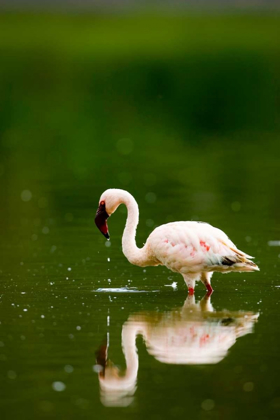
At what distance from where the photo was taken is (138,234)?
1596cm

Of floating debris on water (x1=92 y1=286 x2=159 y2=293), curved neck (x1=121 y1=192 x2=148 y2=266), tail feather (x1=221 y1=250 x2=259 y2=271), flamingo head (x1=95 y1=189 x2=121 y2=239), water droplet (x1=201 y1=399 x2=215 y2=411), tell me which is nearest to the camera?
water droplet (x1=201 y1=399 x2=215 y2=411)

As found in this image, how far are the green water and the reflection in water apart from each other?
0.02 meters

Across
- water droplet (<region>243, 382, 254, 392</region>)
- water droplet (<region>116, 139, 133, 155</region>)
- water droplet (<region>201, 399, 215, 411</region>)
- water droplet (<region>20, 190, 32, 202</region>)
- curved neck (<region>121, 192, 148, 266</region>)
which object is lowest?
water droplet (<region>201, 399, 215, 411</region>)

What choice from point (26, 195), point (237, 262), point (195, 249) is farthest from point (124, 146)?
point (237, 262)

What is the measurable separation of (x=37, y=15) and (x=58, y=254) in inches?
2895

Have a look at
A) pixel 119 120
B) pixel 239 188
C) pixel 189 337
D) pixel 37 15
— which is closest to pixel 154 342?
pixel 189 337

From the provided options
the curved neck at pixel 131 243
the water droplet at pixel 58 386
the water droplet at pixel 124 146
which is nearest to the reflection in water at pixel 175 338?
the water droplet at pixel 58 386

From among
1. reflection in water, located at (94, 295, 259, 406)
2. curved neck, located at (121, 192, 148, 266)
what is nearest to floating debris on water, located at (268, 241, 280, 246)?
curved neck, located at (121, 192, 148, 266)

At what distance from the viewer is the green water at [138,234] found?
8578 mm

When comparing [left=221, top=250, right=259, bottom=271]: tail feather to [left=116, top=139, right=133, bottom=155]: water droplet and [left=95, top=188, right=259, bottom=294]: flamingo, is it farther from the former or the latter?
[left=116, top=139, right=133, bottom=155]: water droplet

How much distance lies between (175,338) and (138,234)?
19.9 ft

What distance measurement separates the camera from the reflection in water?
8703mm

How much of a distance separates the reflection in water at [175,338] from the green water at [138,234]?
0.07ft

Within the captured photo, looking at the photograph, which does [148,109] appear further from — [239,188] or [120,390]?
[120,390]
